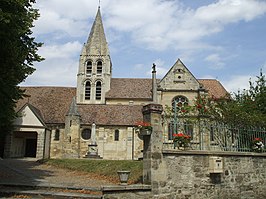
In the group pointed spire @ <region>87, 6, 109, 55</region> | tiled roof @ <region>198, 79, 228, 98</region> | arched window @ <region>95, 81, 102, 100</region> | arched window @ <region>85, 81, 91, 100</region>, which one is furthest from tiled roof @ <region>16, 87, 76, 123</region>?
tiled roof @ <region>198, 79, 228, 98</region>

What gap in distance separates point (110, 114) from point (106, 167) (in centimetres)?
1426

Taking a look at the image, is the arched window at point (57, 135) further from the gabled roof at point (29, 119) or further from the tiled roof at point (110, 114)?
the tiled roof at point (110, 114)

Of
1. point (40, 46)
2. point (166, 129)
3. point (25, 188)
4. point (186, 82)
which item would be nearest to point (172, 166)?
point (166, 129)

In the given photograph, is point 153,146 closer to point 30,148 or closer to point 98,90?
point 30,148

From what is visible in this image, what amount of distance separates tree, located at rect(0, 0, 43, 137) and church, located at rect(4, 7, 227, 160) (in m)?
15.5

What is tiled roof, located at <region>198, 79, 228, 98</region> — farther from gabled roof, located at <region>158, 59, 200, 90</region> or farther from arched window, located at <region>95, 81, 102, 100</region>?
→ arched window, located at <region>95, 81, 102, 100</region>

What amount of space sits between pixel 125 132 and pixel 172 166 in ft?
68.1

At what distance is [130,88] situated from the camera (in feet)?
125

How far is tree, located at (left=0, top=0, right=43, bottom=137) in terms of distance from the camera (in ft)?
33.3

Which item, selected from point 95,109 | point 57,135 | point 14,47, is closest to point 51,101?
point 57,135

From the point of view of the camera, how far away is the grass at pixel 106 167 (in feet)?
49.9

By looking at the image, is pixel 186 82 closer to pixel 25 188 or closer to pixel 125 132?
pixel 125 132

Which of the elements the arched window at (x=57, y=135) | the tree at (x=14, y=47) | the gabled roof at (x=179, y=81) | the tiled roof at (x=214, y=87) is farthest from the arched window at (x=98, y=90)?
the tree at (x=14, y=47)

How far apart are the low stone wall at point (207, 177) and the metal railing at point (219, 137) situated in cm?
54
